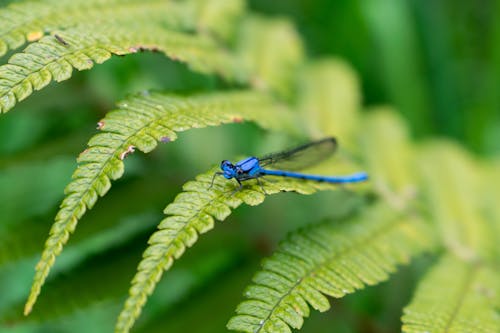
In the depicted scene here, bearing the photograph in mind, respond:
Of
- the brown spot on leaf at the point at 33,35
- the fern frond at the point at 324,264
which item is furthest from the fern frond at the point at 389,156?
the brown spot on leaf at the point at 33,35

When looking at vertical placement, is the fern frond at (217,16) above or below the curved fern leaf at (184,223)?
above

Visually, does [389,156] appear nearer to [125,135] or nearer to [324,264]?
[324,264]

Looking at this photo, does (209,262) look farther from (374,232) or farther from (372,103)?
(372,103)

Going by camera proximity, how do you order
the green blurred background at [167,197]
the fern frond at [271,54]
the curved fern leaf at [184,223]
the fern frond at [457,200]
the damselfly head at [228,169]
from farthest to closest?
the fern frond at [271,54], the fern frond at [457,200], the green blurred background at [167,197], the damselfly head at [228,169], the curved fern leaf at [184,223]

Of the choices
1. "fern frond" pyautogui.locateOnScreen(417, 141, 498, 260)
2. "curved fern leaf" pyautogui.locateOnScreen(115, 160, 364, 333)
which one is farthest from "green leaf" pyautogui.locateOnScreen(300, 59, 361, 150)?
"curved fern leaf" pyautogui.locateOnScreen(115, 160, 364, 333)

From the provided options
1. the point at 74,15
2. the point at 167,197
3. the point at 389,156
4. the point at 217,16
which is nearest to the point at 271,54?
the point at 217,16

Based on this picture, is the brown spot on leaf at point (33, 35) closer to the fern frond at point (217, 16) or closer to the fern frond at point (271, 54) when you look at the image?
the fern frond at point (217, 16)
